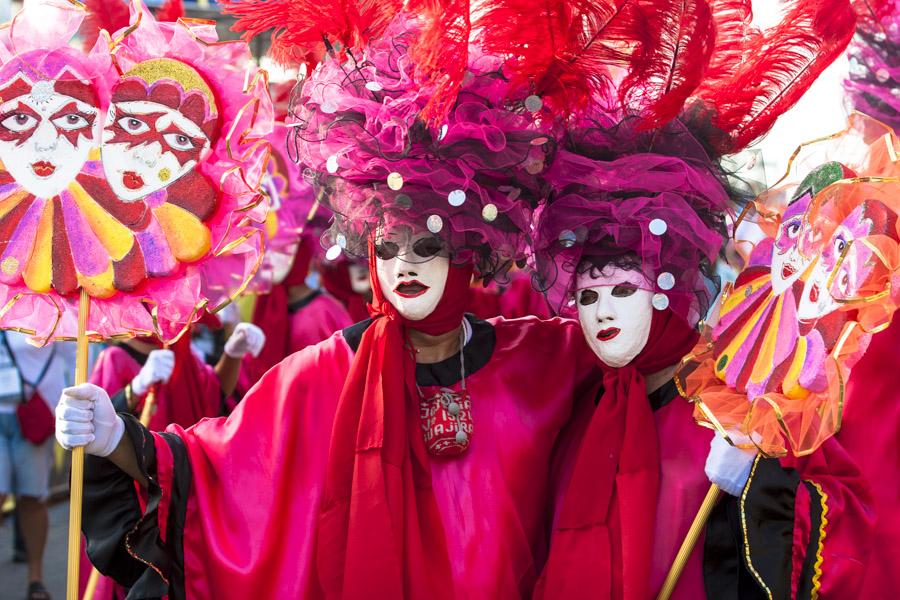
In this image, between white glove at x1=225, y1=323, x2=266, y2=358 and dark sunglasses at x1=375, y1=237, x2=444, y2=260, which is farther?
white glove at x1=225, y1=323, x2=266, y2=358

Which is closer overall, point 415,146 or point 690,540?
point 690,540

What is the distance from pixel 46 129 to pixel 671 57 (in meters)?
1.64

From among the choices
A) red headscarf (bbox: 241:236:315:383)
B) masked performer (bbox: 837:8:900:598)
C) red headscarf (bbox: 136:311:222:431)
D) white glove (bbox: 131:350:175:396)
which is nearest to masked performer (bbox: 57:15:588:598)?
masked performer (bbox: 837:8:900:598)

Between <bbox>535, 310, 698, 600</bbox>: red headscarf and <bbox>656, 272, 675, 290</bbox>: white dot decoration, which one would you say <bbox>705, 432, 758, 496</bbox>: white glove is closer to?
<bbox>535, 310, 698, 600</bbox>: red headscarf

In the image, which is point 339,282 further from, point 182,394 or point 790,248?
point 790,248

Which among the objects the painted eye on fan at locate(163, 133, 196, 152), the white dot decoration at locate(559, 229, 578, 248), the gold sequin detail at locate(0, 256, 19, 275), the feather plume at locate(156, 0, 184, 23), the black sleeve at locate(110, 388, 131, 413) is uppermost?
the feather plume at locate(156, 0, 184, 23)

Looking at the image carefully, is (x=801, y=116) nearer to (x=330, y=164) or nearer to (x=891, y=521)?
(x=891, y=521)

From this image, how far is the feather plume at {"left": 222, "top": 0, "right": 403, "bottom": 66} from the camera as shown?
295 cm

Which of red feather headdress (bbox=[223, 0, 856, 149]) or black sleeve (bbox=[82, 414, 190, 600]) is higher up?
red feather headdress (bbox=[223, 0, 856, 149])

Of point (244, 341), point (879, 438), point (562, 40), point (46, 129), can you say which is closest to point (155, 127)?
point (46, 129)

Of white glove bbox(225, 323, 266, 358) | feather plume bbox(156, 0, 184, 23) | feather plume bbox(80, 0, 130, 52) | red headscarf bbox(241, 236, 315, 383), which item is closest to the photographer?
feather plume bbox(80, 0, 130, 52)

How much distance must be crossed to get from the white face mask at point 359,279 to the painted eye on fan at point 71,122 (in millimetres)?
3667

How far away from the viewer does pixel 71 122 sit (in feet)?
9.34

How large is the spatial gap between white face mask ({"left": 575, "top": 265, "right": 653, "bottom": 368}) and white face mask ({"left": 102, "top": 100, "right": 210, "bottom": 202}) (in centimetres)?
114
